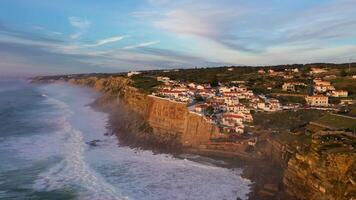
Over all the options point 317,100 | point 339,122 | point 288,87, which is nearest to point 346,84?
point 288,87

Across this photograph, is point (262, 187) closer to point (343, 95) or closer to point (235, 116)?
point (235, 116)

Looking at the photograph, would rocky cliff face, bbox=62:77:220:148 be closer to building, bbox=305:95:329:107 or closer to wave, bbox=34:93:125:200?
wave, bbox=34:93:125:200

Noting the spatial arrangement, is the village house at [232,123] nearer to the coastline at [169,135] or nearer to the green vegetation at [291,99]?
the coastline at [169,135]

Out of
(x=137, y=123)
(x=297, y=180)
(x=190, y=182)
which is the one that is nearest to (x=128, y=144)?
(x=137, y=123)

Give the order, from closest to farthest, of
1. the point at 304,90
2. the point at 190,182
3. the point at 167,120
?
the point at 190,182 < the point at 167,120 < the point at 304,90

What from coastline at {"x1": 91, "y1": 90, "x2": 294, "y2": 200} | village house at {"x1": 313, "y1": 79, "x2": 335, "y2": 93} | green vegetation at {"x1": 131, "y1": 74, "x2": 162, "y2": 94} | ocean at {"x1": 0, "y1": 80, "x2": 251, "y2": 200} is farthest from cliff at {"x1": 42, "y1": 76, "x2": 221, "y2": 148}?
village house at {"x1": 313, "y1": 79, "x2": 335, "y2": 93}

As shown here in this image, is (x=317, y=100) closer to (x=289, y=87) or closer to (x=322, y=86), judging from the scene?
(x=322, y=86)

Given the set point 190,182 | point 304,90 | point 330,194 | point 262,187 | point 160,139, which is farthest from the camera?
point 304,90

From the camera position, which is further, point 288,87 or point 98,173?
point 288,87

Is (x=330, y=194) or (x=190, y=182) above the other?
(x=330, y=194)
